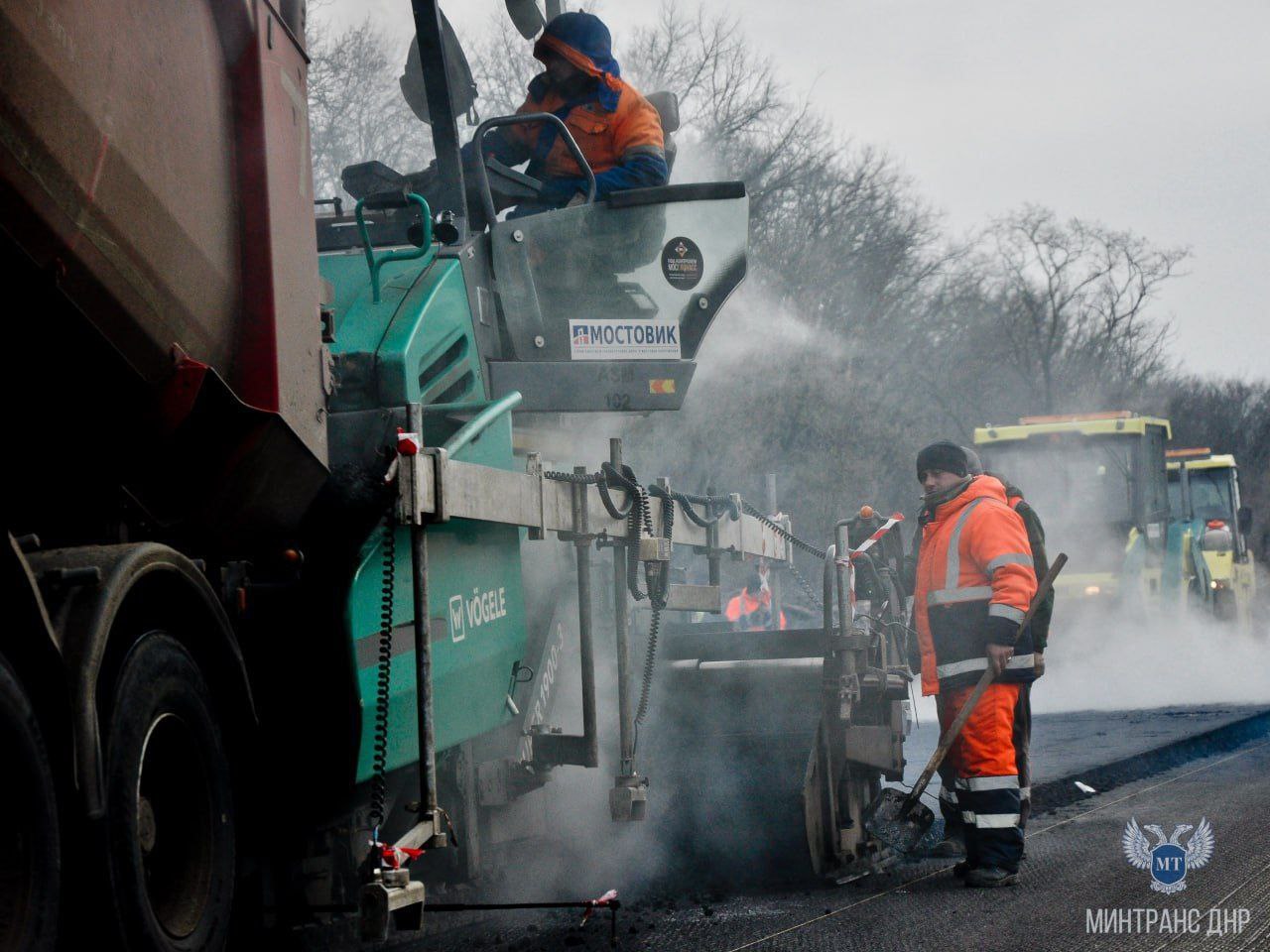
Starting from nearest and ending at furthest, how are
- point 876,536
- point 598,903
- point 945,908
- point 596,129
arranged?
1. point 598,903
2. point 945,908
3. point 596,129
4. point 876,536

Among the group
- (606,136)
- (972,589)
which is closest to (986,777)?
(972,589)

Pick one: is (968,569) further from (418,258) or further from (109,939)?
(109,939)

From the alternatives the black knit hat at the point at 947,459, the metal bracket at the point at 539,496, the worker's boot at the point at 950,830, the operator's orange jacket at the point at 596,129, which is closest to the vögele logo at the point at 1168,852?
the worker's boot at the point at 950,830

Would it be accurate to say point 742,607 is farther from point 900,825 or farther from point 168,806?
point 168,806

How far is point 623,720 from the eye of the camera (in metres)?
5.21

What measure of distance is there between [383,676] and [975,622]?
3.21 meters

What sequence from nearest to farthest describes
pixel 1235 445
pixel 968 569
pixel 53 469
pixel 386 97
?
pixel 53 469, pixel 968 569, pixel 386 97, pixel 1235 445

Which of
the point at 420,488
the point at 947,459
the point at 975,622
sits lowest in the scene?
the point at 975,622

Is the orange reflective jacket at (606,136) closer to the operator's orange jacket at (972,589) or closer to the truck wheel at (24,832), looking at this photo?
the operator's orange jacket at (972,589)

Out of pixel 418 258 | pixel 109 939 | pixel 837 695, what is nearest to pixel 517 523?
pixel 418 258

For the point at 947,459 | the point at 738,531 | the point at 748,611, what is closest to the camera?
the point at 947,459

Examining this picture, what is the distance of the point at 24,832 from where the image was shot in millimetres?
2402

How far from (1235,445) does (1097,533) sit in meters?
36.6

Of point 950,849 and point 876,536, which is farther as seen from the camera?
point 876,536
